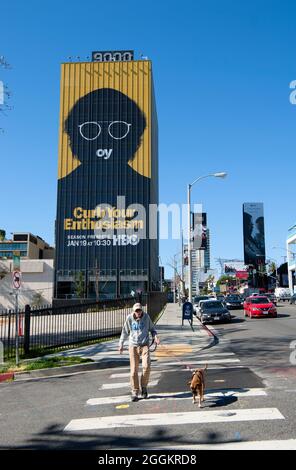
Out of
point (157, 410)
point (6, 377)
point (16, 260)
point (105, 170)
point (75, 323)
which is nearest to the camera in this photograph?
point (157, 410)

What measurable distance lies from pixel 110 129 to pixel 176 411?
3634 inches

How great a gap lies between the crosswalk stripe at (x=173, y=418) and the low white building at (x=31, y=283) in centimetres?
6085

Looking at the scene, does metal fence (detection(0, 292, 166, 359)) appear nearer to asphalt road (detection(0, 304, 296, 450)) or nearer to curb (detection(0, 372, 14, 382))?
curb (detection(0, 372, 14, 382))

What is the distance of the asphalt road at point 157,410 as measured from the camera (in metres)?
6.00

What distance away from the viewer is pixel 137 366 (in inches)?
340

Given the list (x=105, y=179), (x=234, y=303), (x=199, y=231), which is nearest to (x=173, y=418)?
(x=199, y=231)

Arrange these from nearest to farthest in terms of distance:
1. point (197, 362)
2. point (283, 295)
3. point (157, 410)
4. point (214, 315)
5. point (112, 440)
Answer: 1. point (112, 440)
2. point (157, 410)
3. point (197, 362)
4. point (214, 315)
5. point (283, 295)

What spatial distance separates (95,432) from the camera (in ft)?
21.3

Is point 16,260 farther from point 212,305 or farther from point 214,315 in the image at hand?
point 212,305

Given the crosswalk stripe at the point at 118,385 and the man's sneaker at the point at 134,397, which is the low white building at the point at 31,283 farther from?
the man's sneaker at the point at 134,397

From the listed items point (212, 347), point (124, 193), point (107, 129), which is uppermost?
point (107, 129)
